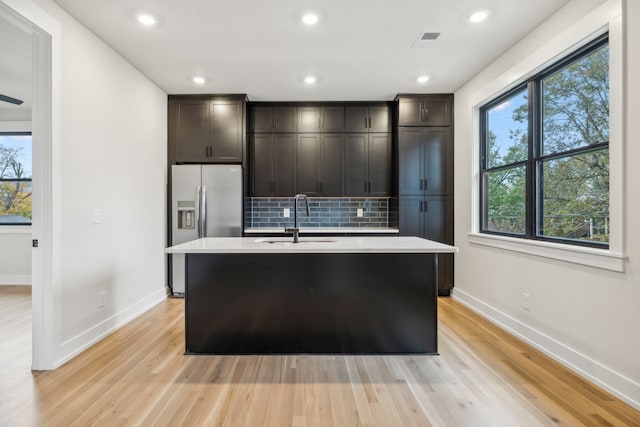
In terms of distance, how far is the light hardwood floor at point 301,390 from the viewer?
5.63ft

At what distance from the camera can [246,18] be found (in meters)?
2.52

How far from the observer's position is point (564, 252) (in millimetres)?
2334

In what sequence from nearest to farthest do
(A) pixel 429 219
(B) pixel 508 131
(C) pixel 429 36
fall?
1. (C) pixel 429 36
2. (B) pixel 508 131
3. (A) pixel 429 219

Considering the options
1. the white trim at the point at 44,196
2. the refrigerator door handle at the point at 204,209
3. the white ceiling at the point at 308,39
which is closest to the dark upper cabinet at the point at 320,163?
the white ceiling at the point at 308,39

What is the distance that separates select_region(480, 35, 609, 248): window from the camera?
2203 millimetres

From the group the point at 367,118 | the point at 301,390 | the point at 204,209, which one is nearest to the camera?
the point at 301,390

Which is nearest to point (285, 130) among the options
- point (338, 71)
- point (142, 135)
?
point (338, 71)

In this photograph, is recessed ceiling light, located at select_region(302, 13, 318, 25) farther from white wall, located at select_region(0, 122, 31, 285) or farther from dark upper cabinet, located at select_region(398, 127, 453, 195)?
white wall, located at select_region(0, 122, 31, 285)

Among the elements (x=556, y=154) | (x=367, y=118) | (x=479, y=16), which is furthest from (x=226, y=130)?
(x=556, y=154)

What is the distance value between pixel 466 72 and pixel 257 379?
3.62 meters

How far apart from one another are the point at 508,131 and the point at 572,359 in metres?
Result: 2.11

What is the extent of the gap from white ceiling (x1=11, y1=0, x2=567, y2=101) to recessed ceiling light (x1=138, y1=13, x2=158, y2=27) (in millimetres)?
59

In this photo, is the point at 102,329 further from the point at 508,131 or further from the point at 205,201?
the point at 508,131

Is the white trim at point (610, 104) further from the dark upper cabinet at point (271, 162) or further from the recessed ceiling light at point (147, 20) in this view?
the recessed ceiling light at point (147, 20)
